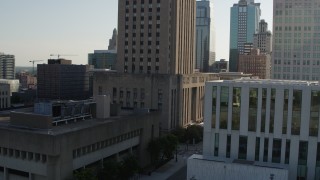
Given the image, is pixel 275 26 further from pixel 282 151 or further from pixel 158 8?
pixel 282 151

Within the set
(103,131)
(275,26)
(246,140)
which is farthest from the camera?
(275,26)

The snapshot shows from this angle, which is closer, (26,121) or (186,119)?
(26,121)

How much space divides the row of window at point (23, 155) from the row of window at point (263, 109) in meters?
25.4

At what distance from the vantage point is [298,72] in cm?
11788

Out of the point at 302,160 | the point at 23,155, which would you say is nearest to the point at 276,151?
the point at 302,160

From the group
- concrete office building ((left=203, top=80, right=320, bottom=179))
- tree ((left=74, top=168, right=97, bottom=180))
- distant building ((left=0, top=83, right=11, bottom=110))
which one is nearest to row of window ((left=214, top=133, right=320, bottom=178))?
concrete office building ((left=203, top=80, right=320, bottom=179))

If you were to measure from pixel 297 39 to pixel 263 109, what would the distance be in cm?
6391

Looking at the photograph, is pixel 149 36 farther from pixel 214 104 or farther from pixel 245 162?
pixel 245 162

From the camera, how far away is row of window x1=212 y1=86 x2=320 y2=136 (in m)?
57.9

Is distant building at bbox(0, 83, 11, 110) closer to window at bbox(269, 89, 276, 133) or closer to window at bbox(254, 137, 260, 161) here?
window at bbox(254, 137, 260, 161)

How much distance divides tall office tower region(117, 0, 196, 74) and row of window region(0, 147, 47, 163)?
235ft

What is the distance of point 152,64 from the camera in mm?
126562

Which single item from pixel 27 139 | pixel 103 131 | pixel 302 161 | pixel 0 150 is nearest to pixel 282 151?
pixel 302 161

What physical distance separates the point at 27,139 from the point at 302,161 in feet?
126
